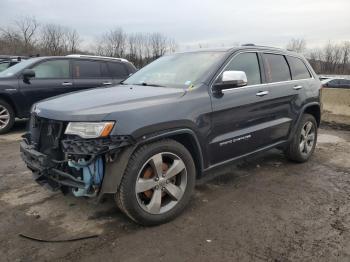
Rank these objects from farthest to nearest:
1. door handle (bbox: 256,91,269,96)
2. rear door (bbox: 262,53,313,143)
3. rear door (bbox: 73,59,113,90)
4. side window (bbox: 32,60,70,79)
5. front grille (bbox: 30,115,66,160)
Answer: rear door (bbox: 73,59,113,90), side window (bbox: 32,60,70,79), rear door (bbox: 262,53,313,143), door handle (bbox: 256,91,269,96), front grille (bbox: 30,115,66,160)

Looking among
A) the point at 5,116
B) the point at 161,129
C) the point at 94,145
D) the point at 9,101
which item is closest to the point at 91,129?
the point at 94,145

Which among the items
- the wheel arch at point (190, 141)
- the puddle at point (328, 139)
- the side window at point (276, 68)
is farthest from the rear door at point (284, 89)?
the puddle at point (328, 139)

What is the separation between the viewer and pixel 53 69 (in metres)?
8.20

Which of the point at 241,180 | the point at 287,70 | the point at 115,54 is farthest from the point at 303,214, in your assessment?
the point at 115,54

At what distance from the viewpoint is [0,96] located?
24.9 ft

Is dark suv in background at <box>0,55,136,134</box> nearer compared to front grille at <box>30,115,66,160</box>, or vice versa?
front grille at <box>30,115,66,160</box>

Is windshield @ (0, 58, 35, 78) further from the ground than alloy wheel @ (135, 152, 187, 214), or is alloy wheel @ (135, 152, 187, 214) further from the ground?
windshield @ (0, 58, 35, 78)

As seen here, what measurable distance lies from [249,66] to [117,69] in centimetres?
524

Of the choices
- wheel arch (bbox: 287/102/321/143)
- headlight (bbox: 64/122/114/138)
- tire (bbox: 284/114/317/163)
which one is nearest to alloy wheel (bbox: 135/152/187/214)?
headlight (bbox: 64/122/114/138)

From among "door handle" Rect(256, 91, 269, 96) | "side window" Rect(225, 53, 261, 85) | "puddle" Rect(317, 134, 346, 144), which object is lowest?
"puddle" Rect(317, 134, 346, 144)

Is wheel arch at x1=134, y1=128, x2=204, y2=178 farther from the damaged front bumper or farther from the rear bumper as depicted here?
the rear bumper

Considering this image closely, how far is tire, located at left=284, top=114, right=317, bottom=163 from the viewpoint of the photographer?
527cm

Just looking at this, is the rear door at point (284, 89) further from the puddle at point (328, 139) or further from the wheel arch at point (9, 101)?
the wheel arch at point (9, 101)

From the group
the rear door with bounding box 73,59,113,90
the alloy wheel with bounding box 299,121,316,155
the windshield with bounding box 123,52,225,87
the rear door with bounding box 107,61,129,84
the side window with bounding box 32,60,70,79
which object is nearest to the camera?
the windshield with bounding box 123,52,225,87
